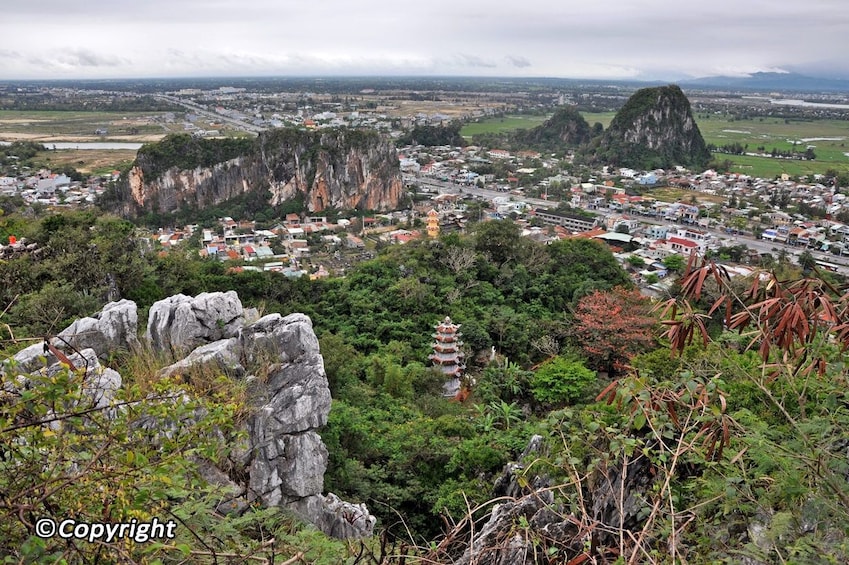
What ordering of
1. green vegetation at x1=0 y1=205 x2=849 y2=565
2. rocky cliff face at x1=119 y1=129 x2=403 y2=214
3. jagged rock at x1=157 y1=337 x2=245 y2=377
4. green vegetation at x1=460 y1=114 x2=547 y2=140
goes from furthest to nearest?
green vegetation at x1=460 y1=114 x2=547 y2=140 < rocky cliff face at x1=119 y1=129 x2=403 y2=214 < jagged rock at x1=157 y1=337 x2=245 y2=377 < green vegetation at x1=0 y1=205 x2=849 y2=565

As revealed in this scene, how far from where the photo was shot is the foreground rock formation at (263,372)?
5.09m

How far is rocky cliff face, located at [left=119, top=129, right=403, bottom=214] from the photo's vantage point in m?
34.4

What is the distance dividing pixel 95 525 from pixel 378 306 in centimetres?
1014

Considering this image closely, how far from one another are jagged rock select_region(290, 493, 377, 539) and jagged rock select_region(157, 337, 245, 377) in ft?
4.50

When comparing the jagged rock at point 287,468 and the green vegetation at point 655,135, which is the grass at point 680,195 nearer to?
the green vegetation at point 655,135

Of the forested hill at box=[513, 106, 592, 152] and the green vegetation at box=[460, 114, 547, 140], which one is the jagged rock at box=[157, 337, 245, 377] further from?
the green vegetation at box=[460, 114, 547, 140]

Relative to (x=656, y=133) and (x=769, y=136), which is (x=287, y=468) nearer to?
(x=656, y=133)

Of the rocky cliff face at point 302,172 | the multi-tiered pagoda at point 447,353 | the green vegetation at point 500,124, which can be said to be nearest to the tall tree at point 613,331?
the multi-tiered pagoda at point 447,353

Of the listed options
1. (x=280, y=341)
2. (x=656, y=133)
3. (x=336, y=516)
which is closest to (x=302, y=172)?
(x=280, y=341)

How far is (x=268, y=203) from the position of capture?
34438 mm

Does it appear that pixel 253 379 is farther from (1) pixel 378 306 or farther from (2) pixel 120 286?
(1) pixel 378 306

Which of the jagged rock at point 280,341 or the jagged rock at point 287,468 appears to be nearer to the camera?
the jagged rock at point 287,468

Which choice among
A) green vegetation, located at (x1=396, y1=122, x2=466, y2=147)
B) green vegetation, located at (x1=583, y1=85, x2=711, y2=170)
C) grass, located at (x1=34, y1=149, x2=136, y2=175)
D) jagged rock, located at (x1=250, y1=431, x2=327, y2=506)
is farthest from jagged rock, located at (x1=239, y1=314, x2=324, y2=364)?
green vegetation, located at (x1=396, y1=122, x2=466, y2=147)

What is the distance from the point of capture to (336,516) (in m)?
5.30
